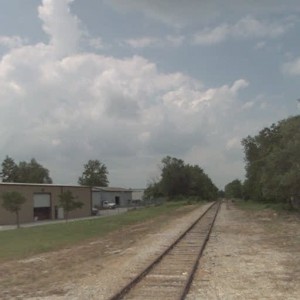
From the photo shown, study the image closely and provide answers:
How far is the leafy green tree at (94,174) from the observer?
564 feet

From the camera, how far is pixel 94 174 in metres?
174

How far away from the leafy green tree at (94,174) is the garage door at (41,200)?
95.3 m

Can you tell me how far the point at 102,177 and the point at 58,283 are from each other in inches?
6384

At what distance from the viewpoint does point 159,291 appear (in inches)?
439

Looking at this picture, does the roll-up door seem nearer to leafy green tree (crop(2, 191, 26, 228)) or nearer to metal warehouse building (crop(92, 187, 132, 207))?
leafy green tree (crop(2, 191, 26, 228))

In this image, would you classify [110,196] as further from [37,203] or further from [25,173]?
[37,203]

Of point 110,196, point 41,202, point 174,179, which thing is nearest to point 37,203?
point 41,202

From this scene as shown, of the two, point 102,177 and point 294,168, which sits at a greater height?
point 102,177

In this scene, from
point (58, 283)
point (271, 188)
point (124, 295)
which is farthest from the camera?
point (271, 188)

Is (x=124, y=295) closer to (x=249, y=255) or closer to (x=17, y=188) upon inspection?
(x=249, y=255)

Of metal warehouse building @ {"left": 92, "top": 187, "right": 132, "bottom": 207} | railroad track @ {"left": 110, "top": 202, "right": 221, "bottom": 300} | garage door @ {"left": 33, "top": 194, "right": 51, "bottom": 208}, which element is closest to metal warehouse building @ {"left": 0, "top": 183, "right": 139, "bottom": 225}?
garage door @ {"left": 33, "top": 194, "right": 51, "bottom": 208}

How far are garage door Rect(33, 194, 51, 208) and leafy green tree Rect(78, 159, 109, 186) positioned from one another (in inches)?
3750

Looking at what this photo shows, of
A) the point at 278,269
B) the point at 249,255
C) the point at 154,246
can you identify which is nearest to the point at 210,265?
the point at 278,269

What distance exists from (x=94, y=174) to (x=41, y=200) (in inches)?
3976
